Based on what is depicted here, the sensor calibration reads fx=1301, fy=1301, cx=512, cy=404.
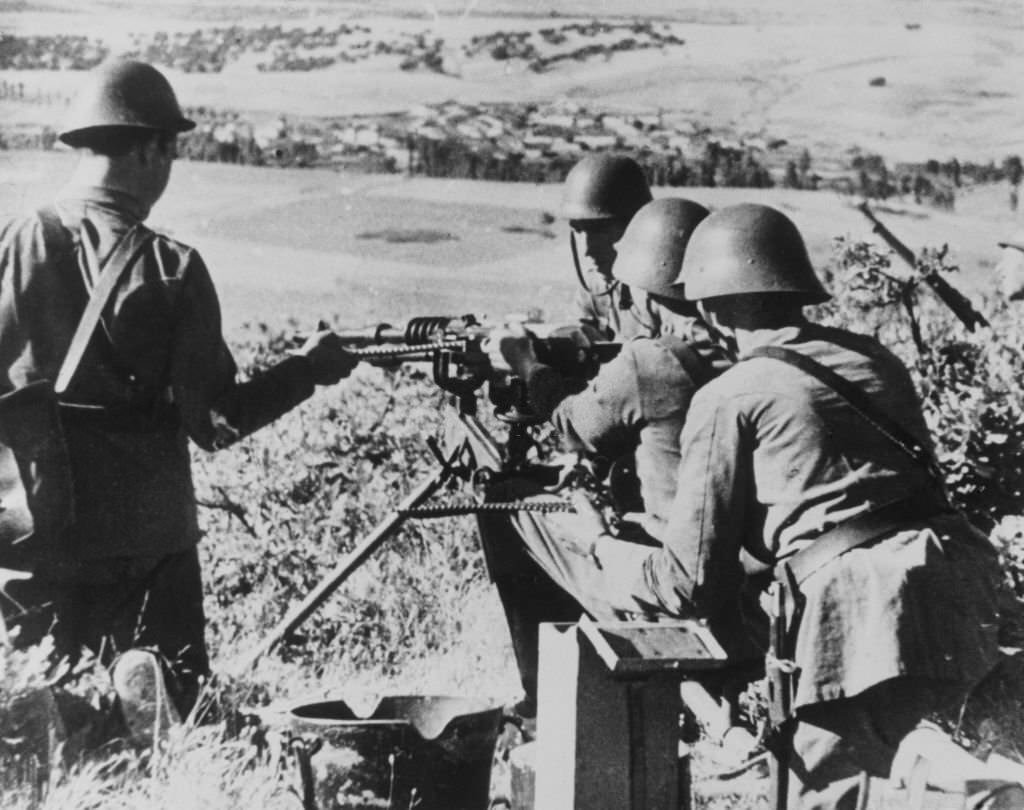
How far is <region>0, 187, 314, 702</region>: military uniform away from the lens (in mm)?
3762

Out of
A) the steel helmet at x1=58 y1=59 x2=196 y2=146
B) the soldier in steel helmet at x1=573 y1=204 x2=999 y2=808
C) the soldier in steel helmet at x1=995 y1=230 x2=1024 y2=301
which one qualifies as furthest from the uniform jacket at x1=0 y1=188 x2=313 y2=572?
the soldier in steel helmet at x1=995 y1=230 x2=1024 y2=301

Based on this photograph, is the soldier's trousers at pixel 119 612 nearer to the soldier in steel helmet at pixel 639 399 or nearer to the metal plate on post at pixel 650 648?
the soldier in steel helmet at pixel 639 399

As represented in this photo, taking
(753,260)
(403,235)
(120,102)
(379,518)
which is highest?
(120,102)

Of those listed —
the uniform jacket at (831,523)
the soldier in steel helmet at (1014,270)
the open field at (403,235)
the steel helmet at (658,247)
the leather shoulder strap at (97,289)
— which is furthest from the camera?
the open field at (403,235)

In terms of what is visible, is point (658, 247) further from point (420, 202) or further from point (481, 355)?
point (420, 202)

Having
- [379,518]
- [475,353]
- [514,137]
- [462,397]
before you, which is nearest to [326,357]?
[475,353]

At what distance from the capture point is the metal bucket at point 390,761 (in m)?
3.64

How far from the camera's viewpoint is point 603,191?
6.08m

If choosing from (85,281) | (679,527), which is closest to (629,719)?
(679,527)

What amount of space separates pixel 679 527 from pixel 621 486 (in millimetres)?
1296

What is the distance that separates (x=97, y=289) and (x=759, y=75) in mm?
5466

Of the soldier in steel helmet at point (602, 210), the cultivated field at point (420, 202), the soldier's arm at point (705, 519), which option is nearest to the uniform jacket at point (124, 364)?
the soldier's arm at point (705, 519)

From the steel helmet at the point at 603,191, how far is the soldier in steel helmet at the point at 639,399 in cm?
126

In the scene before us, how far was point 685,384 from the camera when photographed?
14.1 ft
